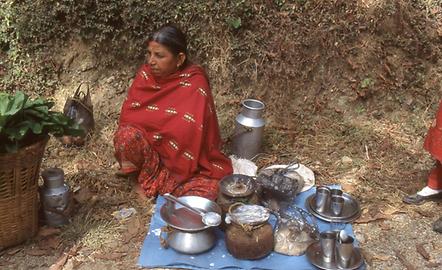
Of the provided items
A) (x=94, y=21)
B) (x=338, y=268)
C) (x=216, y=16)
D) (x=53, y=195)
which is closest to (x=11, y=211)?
(x=53, y=195)

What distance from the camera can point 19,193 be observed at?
3.61m

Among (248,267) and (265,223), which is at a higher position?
(265,223)

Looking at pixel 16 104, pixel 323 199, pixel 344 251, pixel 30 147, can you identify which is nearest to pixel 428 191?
pixel 323 199

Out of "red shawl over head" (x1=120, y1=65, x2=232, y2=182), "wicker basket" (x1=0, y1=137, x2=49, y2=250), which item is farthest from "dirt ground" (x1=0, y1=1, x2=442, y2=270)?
"wicker basket" (x1=0, y1=137, x2=49, y2=250)

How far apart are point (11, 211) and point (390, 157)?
10.6ft

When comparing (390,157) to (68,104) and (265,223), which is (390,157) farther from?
(68,104)

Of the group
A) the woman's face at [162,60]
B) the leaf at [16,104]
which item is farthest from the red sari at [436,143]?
the leaf at [16,104]

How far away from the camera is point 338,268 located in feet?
11.7

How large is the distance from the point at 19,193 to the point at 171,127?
1198mm

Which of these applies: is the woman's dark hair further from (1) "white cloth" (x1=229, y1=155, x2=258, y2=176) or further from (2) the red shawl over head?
(1) "white cloth" (x1=229, y1=155, x2=258, y2=176)

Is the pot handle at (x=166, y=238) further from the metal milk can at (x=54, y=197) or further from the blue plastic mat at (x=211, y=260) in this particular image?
the metal milk can at (x=54, y=197)

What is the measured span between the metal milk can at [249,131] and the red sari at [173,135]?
53 cm

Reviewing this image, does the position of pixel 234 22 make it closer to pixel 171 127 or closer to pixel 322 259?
pixel 171 127

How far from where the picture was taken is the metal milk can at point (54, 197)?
3932 mm
